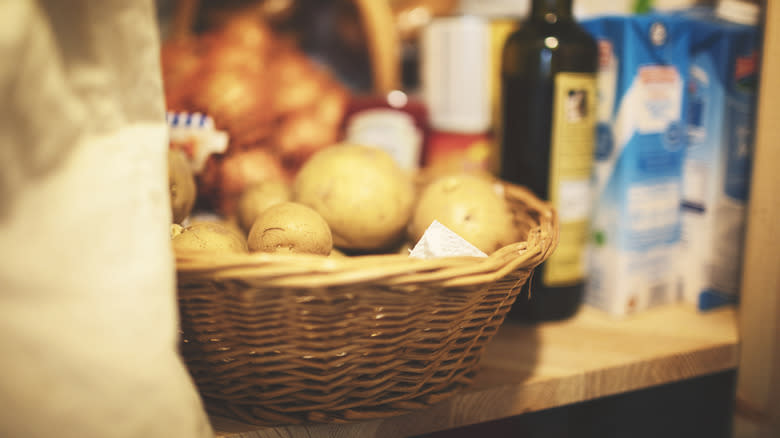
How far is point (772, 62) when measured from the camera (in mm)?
547

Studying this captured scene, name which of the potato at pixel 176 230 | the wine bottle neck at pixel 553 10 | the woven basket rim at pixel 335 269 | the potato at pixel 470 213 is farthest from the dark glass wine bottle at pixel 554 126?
the potato at pixel 176 230

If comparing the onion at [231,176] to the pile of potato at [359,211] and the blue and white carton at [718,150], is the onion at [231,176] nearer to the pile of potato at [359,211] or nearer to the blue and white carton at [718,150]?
the pile of potato at [359,211]

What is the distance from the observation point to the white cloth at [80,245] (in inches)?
11.5

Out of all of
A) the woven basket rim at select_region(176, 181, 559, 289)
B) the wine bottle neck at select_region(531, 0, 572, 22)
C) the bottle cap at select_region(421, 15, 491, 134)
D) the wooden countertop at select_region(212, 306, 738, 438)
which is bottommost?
the wooden countertop at select_region(212, 306, 738, 438)

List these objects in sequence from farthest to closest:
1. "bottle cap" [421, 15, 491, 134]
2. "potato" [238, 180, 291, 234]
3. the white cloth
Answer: "bottle cap" [421, 15, 491, 134], "potato" [238, 180, 291, 234], the white cloth

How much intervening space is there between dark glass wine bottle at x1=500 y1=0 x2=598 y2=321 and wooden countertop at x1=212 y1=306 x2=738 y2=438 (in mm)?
56

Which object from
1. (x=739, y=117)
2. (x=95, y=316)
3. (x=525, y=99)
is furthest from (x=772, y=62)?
(x=95, y=316)

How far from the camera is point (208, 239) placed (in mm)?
463

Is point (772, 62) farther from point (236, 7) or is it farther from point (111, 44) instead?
point (236, 7)

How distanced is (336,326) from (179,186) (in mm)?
232

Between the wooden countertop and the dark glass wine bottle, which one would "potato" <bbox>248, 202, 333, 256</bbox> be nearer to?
the wooden countertop

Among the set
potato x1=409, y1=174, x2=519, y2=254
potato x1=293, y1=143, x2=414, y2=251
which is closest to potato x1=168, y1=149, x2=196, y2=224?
potato x1=293, y1=143, x2=414, y2=251

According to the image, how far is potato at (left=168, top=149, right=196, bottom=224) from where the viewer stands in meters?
0.51

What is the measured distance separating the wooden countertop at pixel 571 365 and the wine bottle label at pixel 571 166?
0.08m
